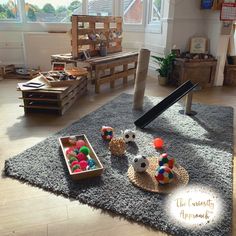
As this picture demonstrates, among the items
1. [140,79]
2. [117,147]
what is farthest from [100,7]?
[117,147]

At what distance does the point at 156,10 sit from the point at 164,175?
138 inches

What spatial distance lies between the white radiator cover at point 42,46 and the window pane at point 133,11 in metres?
1.11

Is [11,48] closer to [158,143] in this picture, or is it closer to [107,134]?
[107,134]

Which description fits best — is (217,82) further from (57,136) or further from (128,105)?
(57,136)

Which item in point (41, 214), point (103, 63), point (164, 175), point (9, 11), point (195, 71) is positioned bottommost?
point (41, 214)

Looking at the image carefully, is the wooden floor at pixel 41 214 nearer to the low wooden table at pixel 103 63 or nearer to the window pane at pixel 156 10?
the low wooden table at pixel 103 63

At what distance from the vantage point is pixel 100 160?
5.75ft

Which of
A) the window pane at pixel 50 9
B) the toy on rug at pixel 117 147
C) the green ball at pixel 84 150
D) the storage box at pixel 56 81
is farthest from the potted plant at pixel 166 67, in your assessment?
the green ball at pixel 84 150

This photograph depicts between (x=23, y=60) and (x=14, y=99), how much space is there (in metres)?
1.70

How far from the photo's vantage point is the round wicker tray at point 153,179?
1.46 m

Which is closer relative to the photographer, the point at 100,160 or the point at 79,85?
the point at 100,160

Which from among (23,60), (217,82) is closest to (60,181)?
(217,82)

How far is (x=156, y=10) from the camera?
13.9 ft

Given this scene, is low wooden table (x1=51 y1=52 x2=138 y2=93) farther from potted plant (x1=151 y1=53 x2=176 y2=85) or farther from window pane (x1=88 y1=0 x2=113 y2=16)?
window pane (x1=88 y1=0 x2=113 y2=16)
